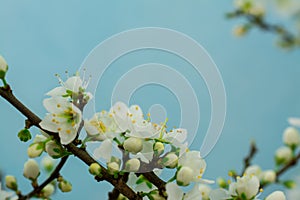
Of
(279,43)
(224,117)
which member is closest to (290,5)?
(279,43)

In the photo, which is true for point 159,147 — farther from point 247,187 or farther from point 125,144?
point 247,187

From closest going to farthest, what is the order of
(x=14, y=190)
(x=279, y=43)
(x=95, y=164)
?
(x=95, y=164) → (x=14, y=190) → (x=279, y=43)

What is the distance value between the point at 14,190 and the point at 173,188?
0.81ft

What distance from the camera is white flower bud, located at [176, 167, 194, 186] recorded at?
0.55m

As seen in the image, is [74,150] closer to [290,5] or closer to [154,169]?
[154,169]

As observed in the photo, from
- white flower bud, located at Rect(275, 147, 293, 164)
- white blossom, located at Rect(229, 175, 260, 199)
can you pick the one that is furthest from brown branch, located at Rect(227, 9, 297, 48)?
white blossom, located at Rect(229, 175, 260, 199)

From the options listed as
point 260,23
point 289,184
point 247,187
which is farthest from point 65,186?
point 260,23

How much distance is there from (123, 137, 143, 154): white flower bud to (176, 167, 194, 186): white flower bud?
6 centimetres

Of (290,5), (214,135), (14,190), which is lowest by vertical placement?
(14,190)

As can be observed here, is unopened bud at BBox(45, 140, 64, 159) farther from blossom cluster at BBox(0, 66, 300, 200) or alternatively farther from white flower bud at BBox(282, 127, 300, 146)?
white flower bud at BBox(282, 127, 300, 146)

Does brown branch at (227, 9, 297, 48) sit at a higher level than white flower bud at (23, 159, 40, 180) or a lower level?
higher

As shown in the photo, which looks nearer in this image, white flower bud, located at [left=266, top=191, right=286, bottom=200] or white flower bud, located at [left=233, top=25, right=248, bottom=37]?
white flower bud, located at [left=266, top=191, right=286, bottom=200]

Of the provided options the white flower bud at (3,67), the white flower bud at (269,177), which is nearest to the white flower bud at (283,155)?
the white flower bud at (269,177)

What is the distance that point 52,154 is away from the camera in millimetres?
560
